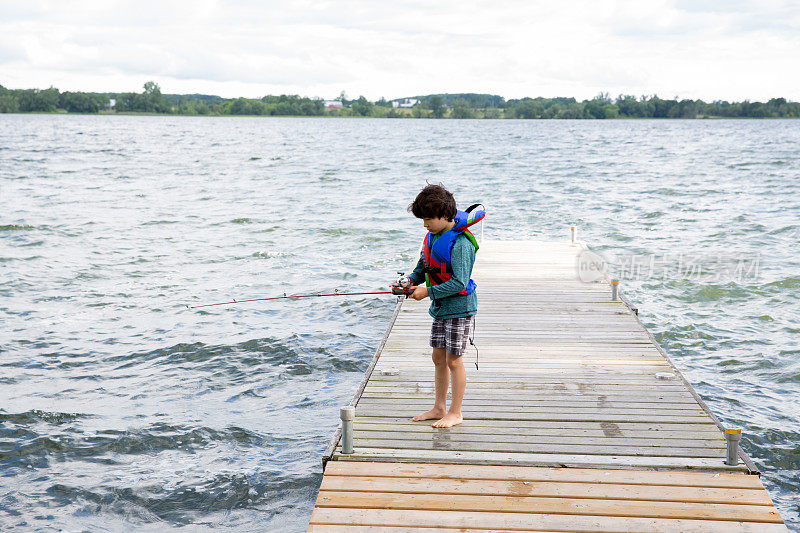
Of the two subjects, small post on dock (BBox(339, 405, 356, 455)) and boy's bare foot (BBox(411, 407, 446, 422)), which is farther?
boy's bare foot (BBox(411, 407, 446, 422))

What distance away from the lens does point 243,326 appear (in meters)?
10.1

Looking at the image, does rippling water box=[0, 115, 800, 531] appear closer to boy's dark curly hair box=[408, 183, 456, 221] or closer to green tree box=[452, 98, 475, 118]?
boy's dark curly hair box=[408, 183, 456, 221]

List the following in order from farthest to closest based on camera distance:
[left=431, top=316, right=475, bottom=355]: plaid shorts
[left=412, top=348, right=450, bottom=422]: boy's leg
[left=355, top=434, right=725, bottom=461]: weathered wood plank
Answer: [left=412, top=348, right=450, bottom=422]: boy's leg < [left=431, top=316, right=475, bottom=355]: plaid shorts < [left=355, top=434, right=725, bottom=461]: weathered wood plank

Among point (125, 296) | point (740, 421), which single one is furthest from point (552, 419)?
point (125, 296)

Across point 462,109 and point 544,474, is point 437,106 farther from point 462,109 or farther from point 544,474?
point 544,474

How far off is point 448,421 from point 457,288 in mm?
1101

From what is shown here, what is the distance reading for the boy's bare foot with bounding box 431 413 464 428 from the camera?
5.02m

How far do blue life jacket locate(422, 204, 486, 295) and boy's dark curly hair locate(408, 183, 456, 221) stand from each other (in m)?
0.12

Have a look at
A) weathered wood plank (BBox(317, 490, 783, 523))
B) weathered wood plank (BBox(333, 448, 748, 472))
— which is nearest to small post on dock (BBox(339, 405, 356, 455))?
weathered wood plank (BBox(333, 448, 748, 472))

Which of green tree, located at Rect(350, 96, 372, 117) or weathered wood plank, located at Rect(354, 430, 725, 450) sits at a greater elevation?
green tree, located at Rect(350, 96, 372, 117)

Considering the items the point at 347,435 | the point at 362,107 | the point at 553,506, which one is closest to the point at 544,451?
the point at 553,506

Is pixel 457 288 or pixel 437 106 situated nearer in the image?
pixel 457 288

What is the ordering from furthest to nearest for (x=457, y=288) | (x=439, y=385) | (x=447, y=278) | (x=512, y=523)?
(x=439, y=385), (x=447, y=278), (x=457, y=288), (x=512, y=523)

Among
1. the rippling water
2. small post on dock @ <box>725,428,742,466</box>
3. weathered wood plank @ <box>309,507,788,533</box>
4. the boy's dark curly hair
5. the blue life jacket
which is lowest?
the rippling water
